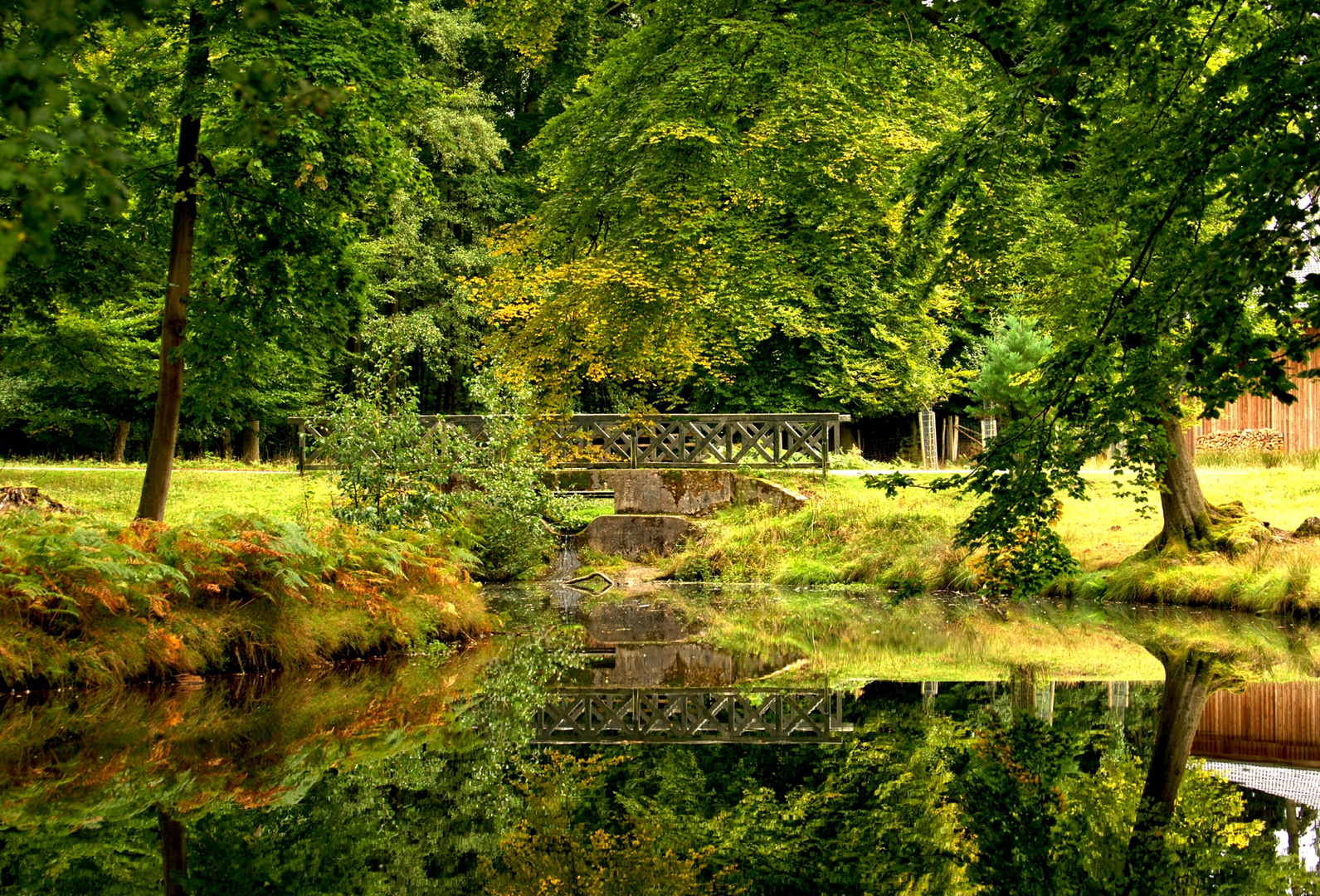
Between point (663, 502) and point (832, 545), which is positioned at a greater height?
point (663, 502)

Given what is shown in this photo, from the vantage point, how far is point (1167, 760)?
Answer: 608 cm

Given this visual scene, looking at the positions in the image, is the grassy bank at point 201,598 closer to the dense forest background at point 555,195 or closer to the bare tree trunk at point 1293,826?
the dense forest background at point 555,195

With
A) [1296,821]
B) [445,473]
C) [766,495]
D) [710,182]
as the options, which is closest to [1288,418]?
[766,495]

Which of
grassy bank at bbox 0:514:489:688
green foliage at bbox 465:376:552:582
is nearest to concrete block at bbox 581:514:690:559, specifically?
green foliage at bbox 465:376:552:582

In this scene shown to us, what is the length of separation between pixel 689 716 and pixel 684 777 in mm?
1849

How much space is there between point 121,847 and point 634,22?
27.4 meters

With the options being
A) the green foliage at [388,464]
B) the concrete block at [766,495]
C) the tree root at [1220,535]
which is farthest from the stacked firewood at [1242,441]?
the green foliage at [388,464]

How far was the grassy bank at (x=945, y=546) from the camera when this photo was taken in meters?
14.1

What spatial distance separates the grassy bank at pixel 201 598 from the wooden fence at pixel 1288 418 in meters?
17.7

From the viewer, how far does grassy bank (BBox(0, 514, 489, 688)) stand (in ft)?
27.6

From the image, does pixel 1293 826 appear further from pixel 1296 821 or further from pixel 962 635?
pixel 962 635

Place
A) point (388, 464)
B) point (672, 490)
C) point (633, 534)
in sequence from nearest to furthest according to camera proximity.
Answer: point (388, 464) < point (633, 534) < point (672, 490)

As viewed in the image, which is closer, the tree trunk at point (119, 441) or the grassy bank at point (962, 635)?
the grassy bank at point (962, 635)

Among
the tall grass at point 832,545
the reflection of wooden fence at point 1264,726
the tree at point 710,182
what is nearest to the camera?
the reflection of wooden fence at point 1264,726
